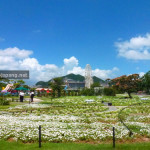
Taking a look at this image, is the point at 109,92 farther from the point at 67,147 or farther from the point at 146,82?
the point at 67,147

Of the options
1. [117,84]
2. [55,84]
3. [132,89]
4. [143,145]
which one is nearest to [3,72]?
[55,84]

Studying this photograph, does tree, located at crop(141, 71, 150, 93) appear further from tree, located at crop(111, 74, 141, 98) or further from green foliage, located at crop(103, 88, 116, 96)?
tree, located at crop(111, 74, 141, 98)

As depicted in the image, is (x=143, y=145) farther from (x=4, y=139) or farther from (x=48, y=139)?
(x=4, y=139)

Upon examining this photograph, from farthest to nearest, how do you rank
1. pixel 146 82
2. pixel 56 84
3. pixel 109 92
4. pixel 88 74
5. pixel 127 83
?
pixel 88 74, pixel 146 82, pixel 109 92, pixel 56 84, pixel 127 83


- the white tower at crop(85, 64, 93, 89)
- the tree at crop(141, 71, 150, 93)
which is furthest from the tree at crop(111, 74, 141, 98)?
the white tower at crop(85, 64, 93, 89)

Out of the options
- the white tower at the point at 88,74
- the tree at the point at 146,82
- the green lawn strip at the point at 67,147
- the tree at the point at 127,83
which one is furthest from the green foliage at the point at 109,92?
the white tower at the point at 88,74

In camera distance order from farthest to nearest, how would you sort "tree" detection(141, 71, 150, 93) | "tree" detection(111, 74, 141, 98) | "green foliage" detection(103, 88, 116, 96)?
1. "tree" detection(141, 71, 150, 93)
2. "green foliage" detection(103, 88, 116, 96)
3. "tree" detection(111, 74, 141, 98)

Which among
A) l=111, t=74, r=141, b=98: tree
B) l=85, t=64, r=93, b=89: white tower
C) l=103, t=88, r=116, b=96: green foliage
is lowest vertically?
l=103, t=88, r=116, b=96: green foliage

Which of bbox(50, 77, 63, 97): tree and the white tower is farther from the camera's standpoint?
the white tower

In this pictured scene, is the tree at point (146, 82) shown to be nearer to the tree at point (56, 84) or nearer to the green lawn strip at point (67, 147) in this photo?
the tree at point (56, 84)

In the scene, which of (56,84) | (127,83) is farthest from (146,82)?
(56,84)

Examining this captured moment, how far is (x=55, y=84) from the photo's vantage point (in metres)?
47.7

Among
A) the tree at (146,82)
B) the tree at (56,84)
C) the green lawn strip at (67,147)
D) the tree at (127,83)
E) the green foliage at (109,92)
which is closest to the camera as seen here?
the green lawn strip at (67,147)

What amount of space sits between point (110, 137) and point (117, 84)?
33985 millimetres
